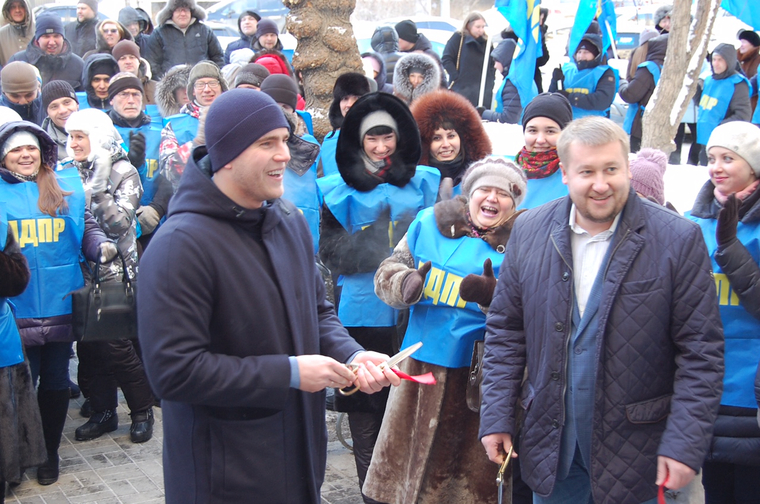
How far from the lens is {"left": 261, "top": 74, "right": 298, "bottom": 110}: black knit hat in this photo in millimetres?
5824

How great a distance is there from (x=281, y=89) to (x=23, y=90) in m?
2.60

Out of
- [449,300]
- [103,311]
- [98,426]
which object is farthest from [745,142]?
[98,426]

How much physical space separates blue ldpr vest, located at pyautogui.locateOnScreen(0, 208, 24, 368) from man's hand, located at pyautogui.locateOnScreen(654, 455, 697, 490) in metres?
3.35

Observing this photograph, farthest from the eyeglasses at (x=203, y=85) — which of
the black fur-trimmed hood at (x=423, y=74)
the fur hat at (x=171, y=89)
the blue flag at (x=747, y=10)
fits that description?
the blue flag at (x=747, y=10)

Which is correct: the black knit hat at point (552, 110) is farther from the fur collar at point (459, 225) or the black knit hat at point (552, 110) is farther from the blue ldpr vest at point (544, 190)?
the fur collar at point (459, 225)

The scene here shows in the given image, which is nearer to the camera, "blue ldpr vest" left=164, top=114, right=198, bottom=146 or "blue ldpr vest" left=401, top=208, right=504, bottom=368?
"blue ldpr vest" left=401, top=208, right=504, bottom=368

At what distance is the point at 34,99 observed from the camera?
22.9 feet

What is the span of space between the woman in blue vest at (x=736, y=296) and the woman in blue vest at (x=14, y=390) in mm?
3402

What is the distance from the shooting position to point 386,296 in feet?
12.7

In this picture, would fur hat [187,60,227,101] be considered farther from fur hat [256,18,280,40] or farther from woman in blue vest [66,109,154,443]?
fur hat [256,18,280,40]

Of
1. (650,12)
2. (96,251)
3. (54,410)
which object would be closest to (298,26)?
(96,251)

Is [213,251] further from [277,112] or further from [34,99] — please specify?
[34,99]

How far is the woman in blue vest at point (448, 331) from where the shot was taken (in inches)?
148

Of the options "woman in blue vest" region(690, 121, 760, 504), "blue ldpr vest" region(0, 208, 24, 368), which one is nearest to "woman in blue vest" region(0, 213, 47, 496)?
"blue ldpr vest" region(0, 208, 24, 368)
